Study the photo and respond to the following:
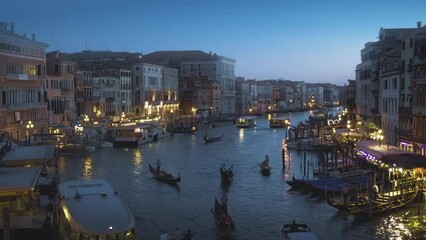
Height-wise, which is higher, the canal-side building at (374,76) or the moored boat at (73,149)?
the canal-side building at (374,76)

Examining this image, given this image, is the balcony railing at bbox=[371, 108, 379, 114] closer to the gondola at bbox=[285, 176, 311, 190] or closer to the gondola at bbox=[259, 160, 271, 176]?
the gondola at bbox=[259, 160, 271, 176]

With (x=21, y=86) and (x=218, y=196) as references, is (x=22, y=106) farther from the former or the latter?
(x=218, y=196)

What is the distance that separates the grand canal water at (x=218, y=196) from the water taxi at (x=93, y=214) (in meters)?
1.97

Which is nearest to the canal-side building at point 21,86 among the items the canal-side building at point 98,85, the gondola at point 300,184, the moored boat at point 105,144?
the moored boat at point 105,144

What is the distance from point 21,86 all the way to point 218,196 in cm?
1412

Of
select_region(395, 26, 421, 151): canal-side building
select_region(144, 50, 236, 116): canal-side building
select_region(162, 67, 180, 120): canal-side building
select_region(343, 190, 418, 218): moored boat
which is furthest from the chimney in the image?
select_region(144, 50, 236, 116): canal-side building

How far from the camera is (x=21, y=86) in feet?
88.0

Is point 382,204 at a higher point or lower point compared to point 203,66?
lower

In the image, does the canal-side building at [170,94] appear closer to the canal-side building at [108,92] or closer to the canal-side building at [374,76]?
the canal-side building at [108,92]

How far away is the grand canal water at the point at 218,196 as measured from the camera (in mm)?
12320

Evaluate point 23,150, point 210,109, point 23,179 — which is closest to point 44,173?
point 23,150

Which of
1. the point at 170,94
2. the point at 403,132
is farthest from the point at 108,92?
the point at 403,132

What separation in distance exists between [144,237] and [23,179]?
2469 millimetres

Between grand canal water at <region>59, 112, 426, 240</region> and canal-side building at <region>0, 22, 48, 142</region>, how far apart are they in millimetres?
3095
